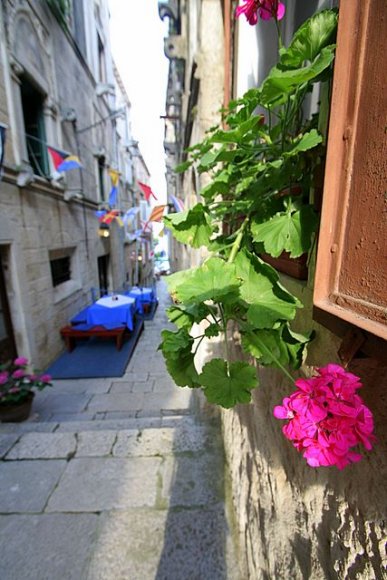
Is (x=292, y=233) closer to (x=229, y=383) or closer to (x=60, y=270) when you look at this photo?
(x=229, y=383)

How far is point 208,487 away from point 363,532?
171 centimetres

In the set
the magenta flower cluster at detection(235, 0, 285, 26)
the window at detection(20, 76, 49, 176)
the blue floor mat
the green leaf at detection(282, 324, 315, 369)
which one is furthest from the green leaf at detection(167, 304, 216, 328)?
the window at detection(20, 76, 49, 176)

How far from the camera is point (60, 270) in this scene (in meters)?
6.66

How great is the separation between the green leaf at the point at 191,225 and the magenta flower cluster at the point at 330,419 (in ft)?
1.94

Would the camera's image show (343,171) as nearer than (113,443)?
Yes

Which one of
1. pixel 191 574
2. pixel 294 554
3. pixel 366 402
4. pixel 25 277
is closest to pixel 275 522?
pixel 294 554

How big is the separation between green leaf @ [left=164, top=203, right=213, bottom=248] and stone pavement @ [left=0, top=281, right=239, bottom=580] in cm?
182

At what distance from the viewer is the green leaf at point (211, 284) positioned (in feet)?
2.28

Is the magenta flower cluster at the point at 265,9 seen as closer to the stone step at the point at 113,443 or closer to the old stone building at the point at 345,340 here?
the old stone building at the point at 345,340

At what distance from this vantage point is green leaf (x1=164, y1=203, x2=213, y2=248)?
0.89 meters

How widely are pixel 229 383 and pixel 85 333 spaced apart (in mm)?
6195

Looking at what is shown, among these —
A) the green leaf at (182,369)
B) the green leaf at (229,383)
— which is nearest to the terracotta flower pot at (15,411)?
the green leaf at (182,369)

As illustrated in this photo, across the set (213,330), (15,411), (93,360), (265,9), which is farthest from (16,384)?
(265,9)

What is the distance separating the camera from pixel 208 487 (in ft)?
6.44
